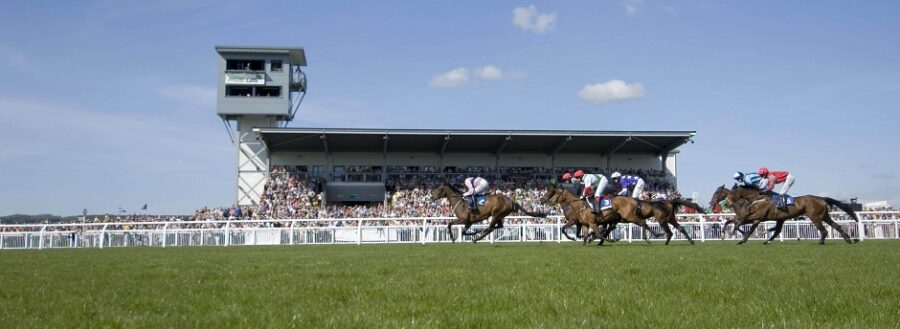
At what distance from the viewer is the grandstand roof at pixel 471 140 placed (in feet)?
138

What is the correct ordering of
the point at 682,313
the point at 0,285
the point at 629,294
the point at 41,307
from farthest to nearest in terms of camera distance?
the point at 0,285
the point at 629,294
the point at 41,307
the point at 682,313

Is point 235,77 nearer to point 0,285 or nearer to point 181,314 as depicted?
point 0,285

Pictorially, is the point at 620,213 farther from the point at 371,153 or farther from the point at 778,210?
the point at 371,153

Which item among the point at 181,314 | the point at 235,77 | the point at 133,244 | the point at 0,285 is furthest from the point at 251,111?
the point at 181,314

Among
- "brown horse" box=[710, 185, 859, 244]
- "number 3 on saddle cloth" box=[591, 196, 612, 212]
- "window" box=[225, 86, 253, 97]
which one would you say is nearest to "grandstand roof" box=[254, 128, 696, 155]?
"window" box=[225, 86, 253, 97]

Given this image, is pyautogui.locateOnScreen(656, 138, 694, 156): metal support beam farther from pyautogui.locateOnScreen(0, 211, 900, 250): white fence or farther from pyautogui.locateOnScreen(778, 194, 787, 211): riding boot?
pyautogui.locateOnScreen(778, 194, 787, 211): riding boot

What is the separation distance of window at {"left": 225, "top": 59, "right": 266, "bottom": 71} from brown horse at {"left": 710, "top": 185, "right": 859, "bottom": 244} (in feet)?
113

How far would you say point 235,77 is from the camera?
47.5 meters

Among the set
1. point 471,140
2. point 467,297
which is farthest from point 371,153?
point 467,297

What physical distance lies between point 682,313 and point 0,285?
6.14 m

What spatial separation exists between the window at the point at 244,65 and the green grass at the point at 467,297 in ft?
134

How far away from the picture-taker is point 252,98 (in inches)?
1875

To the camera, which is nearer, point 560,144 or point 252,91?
point 560,144

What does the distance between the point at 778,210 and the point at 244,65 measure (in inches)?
1444
